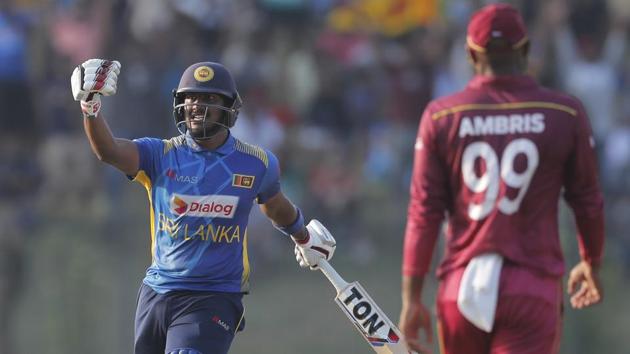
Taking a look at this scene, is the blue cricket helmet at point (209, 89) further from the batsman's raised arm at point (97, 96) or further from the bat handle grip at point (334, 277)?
the bat handle grip at point (334, 277)

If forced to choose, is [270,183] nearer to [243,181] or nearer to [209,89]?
[243,181]

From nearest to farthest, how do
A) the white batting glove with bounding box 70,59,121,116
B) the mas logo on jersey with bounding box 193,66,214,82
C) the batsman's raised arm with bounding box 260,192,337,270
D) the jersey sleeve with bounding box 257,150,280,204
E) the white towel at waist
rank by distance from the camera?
the white towel at waist < the white batting glove with bounding box 70,59,121,116 < the mas logo on jersey with bounding box 193,66,214,82 < the jersey sleeve with bounding box 257,150,280,204 < the batsman's raised arm with bounding box 260,192,337,270

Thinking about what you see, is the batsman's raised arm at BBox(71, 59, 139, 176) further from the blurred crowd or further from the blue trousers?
the blurred crowd

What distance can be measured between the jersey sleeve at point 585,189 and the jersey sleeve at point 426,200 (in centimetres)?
53

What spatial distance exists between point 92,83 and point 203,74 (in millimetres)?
656

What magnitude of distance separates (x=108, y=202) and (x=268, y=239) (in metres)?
1.56

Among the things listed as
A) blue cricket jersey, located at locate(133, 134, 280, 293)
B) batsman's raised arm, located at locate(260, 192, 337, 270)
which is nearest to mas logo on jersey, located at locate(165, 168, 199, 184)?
blue cricket jersey, located at locate(133, 134, 280, 293)

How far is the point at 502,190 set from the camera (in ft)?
18.5

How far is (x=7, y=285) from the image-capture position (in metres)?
12.5

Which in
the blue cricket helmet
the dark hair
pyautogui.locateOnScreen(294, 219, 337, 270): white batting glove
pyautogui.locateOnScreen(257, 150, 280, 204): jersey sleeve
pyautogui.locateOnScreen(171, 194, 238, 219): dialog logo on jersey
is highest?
the blue cricket helmet

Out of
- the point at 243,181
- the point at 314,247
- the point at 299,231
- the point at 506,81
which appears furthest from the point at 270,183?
the point at 506,81

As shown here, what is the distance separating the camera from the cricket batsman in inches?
267

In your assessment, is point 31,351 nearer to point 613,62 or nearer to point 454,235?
point 613,62

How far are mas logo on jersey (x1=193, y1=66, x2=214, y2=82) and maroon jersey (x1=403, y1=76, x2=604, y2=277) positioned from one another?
4.97ft
